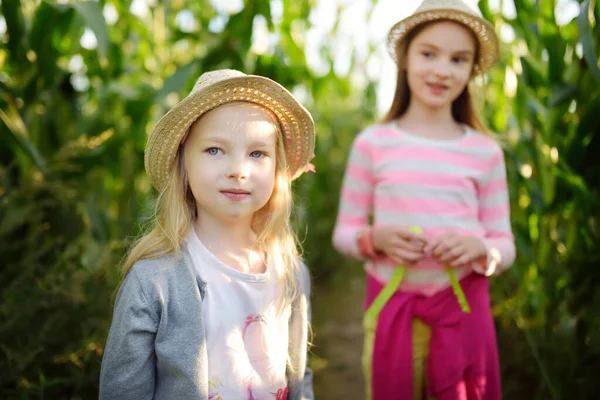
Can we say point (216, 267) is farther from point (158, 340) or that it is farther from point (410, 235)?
point (410, 235)

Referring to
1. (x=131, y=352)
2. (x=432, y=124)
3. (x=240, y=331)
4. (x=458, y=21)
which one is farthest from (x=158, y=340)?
(x=458, y=21)

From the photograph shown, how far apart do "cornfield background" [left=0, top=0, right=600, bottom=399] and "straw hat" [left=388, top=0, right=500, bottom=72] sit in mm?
245

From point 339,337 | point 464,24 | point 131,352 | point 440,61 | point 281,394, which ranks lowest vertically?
point 339,337

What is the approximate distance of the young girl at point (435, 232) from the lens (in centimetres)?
158

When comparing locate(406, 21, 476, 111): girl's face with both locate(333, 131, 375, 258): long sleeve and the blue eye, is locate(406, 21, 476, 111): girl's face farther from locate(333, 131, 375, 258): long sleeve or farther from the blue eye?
the blue eye

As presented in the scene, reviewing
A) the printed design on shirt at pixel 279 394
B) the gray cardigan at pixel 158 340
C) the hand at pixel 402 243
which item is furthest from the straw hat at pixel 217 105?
the printed design on shirt at pixel 279 394

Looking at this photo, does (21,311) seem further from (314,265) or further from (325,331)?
(314,265)

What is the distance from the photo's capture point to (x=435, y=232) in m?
1.62

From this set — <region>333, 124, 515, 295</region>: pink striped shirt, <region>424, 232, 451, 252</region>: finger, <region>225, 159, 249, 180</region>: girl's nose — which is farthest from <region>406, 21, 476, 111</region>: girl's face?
<region>225, 159, 249, 180</region>: girl's nose

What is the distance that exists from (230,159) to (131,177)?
1.23m

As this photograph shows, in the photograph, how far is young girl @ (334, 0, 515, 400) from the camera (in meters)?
1.58

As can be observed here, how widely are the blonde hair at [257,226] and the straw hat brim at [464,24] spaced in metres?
0.57

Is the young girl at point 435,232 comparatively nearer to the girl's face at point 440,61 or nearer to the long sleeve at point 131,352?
the girl's face at point 440,61

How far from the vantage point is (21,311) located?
5.78 ft
